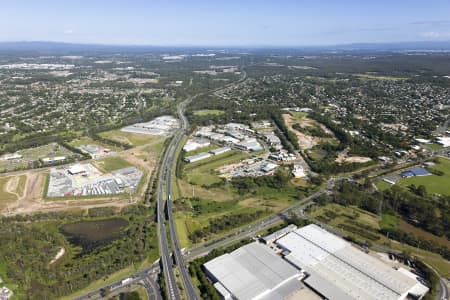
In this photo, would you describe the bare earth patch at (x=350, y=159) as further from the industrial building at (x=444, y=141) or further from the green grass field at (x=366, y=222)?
the industrial building at (x=444, y=141)

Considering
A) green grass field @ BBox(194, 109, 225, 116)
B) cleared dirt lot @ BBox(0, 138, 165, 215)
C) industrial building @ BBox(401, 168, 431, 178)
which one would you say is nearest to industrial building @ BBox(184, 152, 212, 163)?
cleared dirt lot @ BBox(0, 138, 165, 215)

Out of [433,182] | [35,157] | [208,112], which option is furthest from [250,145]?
[35,157]

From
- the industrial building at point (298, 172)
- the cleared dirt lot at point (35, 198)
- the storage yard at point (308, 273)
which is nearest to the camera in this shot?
the storage yard at point (308, 273)

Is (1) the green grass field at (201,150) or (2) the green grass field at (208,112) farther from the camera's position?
(2) the green grass field at (208,112)

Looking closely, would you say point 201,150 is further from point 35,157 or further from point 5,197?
point 5,197

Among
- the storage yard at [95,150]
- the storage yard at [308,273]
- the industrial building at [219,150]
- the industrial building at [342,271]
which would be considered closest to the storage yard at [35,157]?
the storage yard at [95,150]

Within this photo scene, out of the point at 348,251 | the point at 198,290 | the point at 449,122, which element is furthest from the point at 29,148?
the point at 449,122
